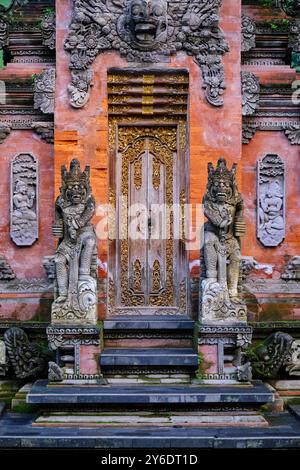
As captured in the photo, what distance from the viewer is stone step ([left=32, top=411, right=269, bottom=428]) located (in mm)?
10055

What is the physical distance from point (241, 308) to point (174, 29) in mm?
4274

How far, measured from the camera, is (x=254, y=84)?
12.4 metres

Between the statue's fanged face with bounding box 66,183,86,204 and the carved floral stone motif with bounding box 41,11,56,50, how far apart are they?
2838 millimetres

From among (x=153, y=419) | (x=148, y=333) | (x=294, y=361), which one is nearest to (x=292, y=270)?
(x=294, y=361)

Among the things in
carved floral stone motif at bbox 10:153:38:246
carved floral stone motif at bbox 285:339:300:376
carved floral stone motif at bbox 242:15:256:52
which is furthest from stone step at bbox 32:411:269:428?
carved floral stone motif at bbox 242:15:256:52

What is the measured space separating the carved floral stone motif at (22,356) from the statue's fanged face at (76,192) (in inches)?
83.5

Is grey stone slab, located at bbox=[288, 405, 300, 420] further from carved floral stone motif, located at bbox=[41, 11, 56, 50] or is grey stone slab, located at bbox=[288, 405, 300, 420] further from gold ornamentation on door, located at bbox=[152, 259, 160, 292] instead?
carved floral stone motif, located at bbox=[41, 11, 56, 50]

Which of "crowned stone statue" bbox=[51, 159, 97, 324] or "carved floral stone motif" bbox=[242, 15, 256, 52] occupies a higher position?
"carved floral stone motif" bbox=[242, 15, 256, 52]

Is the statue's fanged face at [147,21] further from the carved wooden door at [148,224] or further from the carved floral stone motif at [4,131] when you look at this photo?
the carved floral stone motif at [4,131]

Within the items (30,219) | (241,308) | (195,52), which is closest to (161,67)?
(195,52)

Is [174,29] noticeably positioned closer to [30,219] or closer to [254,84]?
[254,84]

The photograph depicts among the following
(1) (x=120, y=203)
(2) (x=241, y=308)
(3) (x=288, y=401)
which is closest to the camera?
(2) (x=241, y=308)

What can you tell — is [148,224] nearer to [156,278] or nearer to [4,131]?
[156,278]

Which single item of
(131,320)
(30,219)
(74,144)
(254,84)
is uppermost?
(254,84)
